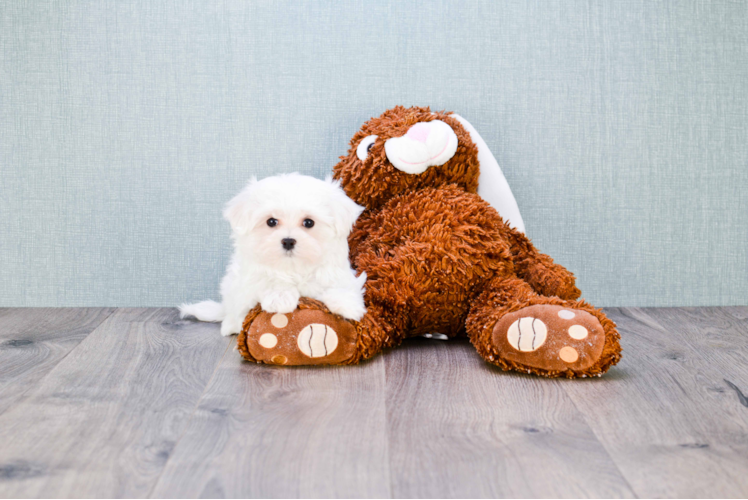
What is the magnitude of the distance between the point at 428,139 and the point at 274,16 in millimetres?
625

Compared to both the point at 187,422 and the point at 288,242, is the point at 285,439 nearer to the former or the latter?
the point at 187,422

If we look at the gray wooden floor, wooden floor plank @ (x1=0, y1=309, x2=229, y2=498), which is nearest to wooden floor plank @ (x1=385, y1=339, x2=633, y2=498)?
the gray wooden floor

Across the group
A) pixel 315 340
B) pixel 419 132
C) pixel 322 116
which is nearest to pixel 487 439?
pixel 315 340

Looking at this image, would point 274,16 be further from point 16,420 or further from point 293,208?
point 16,420

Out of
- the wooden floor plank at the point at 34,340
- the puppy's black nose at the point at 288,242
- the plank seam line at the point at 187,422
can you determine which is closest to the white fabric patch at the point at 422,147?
the puppy's black nose at the point at 288,242

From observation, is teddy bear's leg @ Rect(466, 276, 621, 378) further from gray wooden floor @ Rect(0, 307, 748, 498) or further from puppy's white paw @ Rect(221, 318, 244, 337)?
puppy's white paw @ Rect(221, 318, 244, 337)

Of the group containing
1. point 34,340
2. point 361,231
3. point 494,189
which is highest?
point 494,189

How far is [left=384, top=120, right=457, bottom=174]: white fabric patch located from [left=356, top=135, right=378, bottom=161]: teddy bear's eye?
2.0 inches

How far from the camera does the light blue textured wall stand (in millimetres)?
1790

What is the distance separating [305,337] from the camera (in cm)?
129

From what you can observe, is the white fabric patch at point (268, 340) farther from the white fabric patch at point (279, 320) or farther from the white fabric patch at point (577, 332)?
the white fabric patch at point (577, 332)

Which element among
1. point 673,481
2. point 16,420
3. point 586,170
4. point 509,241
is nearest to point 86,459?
point 16,420

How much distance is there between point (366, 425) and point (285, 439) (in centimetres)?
13

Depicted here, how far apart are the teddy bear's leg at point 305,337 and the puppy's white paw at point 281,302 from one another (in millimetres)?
11
